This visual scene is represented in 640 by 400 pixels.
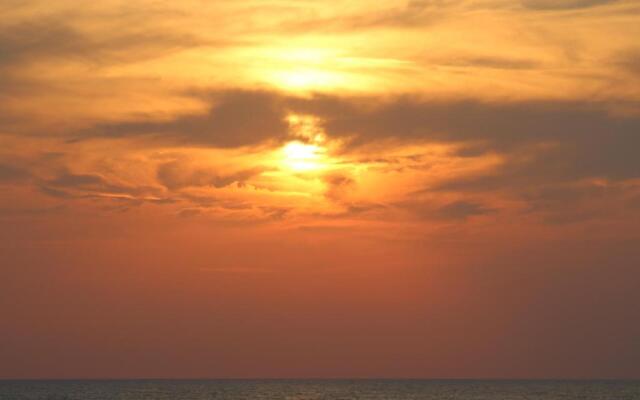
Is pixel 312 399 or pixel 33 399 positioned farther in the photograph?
pixel 312 399

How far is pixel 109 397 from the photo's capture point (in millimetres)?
198750

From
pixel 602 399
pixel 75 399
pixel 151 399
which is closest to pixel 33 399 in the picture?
pixel 75 399

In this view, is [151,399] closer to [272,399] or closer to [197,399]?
[197,399]

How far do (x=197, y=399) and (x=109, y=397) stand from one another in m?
18.5

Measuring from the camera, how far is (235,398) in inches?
7746

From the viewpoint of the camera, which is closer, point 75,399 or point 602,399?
point 75,399

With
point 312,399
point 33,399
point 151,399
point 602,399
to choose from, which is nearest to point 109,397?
point 151,399

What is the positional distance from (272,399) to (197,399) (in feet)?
45.7

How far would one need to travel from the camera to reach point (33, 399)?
574 ft

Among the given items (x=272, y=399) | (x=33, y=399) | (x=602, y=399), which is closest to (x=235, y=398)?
(x=272, y=399)

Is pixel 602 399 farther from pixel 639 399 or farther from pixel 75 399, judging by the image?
pixel 75 399

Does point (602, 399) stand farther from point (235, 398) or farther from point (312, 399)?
point (235, 398)

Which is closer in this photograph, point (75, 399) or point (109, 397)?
point (75, 399)

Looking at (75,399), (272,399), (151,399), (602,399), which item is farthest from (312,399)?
(602,399)
